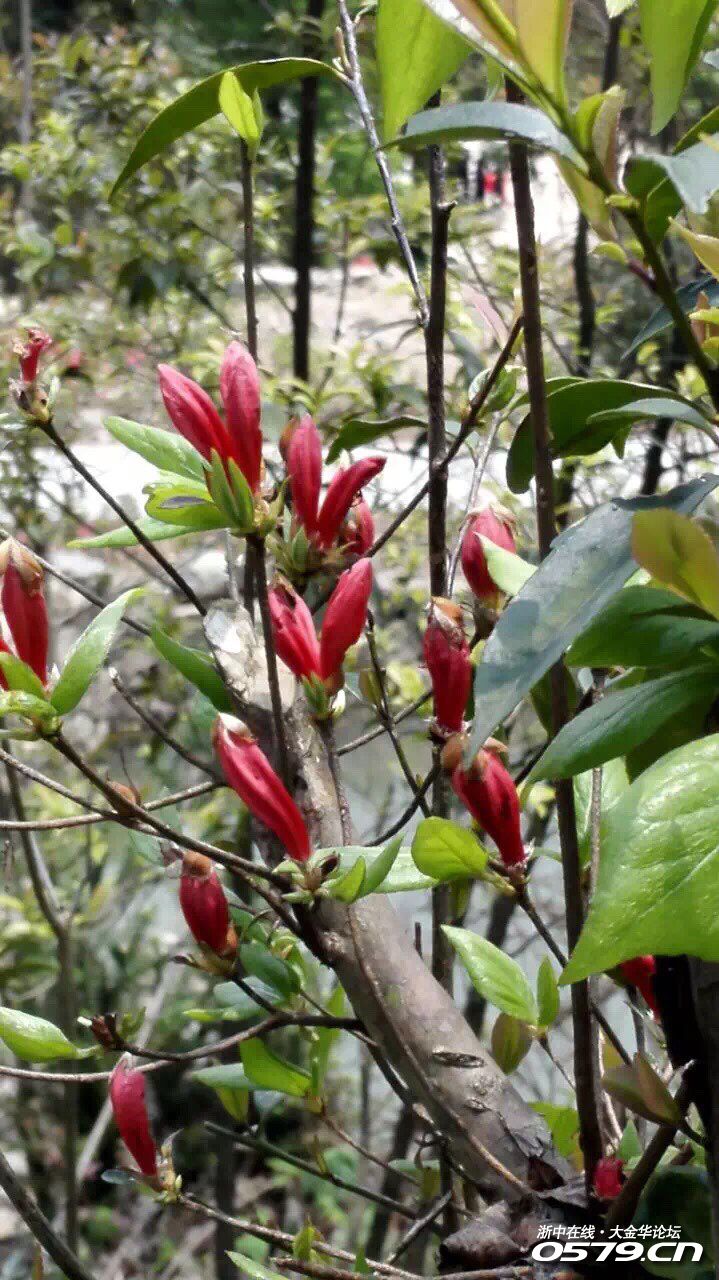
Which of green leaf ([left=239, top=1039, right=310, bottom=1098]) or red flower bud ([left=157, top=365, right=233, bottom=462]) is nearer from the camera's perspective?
red flower bud ([left=157, top=365, right=233, bottom=462])

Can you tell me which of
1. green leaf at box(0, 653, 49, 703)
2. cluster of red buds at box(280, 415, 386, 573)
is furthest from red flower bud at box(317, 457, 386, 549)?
green leaf at box(0, 653, 49, 703)

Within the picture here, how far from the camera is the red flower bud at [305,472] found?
39 cm

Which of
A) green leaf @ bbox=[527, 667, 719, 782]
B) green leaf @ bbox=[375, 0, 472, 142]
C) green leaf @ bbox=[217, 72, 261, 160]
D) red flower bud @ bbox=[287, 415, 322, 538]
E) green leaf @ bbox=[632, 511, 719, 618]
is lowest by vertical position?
green leaf @ bbox=[527, 667, 719, 782]

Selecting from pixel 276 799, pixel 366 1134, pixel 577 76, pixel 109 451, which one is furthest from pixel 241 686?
pixel 109 451

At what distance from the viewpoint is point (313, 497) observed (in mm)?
394

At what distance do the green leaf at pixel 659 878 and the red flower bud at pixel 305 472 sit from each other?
0.18m

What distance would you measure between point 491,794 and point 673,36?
7.7 inches

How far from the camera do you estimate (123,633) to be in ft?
5.52

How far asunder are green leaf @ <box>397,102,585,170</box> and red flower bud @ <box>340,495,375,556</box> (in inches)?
7.3

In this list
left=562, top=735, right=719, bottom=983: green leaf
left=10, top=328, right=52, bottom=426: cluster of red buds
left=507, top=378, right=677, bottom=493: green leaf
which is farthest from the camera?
left=10, top=328, right=52, bottom=426: cluster of red buds

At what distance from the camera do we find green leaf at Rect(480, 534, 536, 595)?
1.28ft

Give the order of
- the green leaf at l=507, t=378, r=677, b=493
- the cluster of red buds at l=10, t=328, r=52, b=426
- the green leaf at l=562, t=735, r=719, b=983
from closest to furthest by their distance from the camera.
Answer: the green leaf at l=562, t=735, r=719, b=983, the green leaf at l=507, t=378, r=677, b=493, the cluster of red buds at l=10, t=328, r=52, b=426

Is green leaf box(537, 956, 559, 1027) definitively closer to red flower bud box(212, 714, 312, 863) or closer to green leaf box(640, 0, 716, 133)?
red flower bud box(212, 714, 312, 863)

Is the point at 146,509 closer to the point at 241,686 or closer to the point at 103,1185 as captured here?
the point at 241,686
